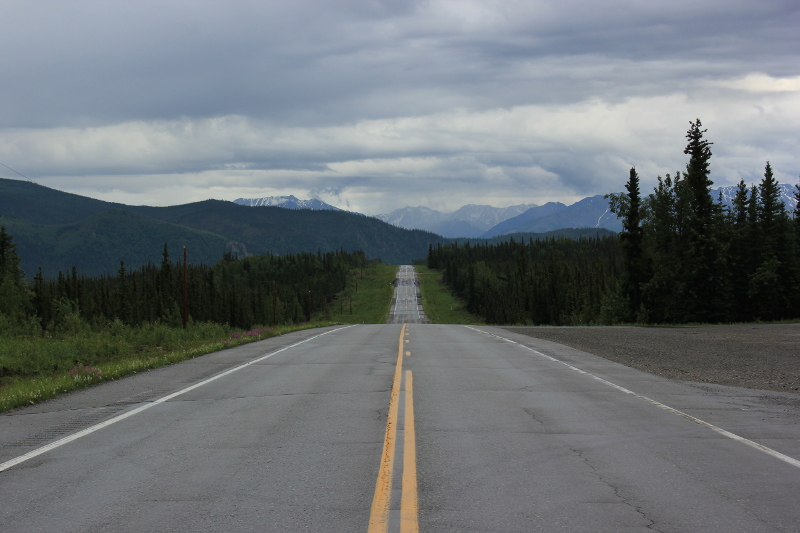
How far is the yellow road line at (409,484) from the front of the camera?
4824 millimetres

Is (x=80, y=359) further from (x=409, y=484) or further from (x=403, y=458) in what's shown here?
(x=409, y=484)

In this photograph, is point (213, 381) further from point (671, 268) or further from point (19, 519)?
point (671, 268)

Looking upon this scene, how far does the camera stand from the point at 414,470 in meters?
6.27

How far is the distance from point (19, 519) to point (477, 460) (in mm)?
4169

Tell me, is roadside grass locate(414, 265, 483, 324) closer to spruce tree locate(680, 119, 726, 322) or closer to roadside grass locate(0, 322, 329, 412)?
spruce tree locate(680, 119, 726, 322)

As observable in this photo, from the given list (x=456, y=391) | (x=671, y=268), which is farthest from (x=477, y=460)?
(x=671, y=268)

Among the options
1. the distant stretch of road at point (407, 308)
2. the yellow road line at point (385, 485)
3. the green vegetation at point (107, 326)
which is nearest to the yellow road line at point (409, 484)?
the yellow road line at point (385, 485)

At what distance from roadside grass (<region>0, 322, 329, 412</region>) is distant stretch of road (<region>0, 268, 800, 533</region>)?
91cm

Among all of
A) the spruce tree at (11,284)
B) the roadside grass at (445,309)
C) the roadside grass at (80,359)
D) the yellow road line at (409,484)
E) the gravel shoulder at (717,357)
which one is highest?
the spruce tree at (11,284)

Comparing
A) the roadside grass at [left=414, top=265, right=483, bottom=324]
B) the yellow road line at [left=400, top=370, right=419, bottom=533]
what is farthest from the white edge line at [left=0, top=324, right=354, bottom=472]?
the roadside grass at [left=414, top=265, right=483, bottom=324]

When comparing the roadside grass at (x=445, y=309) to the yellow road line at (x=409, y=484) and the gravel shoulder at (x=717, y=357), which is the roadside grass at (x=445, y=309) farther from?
the yellow road line at (x=409, y=484)

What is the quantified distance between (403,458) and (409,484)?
91 cm

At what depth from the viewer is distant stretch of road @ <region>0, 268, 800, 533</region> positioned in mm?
5008

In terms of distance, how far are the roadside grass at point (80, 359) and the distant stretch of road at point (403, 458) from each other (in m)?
0.91
